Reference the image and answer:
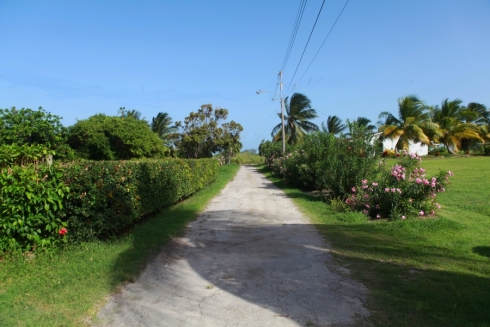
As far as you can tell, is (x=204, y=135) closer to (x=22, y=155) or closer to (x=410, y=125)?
(x=410, y=125)

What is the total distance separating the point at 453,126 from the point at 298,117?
22220 mm

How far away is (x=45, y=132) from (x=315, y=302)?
1466 centimetres

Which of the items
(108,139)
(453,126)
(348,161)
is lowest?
(348,161)

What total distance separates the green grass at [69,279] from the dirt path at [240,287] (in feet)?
0.73

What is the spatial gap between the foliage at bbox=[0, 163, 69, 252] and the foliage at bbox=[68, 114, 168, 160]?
1851cm

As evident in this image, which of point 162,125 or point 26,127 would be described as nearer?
point 26,127

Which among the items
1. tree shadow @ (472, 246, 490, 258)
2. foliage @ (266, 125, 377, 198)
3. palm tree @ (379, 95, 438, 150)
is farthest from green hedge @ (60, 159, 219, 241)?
palm tree @ (379, 95, 438, 150)

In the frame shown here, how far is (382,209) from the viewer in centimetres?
977

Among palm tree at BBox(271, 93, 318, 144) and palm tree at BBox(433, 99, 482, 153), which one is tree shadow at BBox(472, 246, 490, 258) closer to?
palm tree at BBox(271, 93, 318, 144)

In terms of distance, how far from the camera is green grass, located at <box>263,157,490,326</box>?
379 centimetres

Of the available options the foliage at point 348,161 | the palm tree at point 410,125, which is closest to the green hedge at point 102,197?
the foliage at point 348,161

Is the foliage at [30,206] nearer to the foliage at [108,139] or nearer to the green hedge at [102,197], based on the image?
the green hedge at [102,197]

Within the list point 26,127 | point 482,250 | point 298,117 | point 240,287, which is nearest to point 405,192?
point 482,250

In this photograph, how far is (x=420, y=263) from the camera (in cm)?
546
